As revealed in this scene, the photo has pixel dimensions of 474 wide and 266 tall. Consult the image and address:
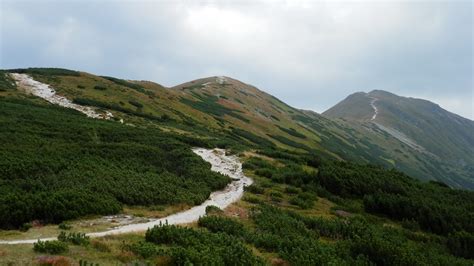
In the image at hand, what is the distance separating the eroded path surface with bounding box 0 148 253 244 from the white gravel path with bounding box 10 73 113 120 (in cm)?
1892

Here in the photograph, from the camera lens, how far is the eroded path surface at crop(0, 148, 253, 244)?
19.1 meters

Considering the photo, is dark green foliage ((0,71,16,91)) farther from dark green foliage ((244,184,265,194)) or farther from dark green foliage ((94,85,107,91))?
dark green foliage ((244,184,265,194))

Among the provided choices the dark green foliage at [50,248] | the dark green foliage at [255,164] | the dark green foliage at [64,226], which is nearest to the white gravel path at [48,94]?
the dark green foliage at [255,164]

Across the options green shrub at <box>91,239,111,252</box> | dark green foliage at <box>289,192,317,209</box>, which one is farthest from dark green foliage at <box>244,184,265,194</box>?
green shrub at <box>91,239,111,252</box>

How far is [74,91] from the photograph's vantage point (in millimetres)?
69500

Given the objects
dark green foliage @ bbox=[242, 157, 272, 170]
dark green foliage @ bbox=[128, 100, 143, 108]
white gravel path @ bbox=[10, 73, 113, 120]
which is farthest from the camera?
dark green foliage @ bbox=[128, 100, 143, 108]

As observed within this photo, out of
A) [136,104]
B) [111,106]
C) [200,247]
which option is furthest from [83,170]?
[136,104]

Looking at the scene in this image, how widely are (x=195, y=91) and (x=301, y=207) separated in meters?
103

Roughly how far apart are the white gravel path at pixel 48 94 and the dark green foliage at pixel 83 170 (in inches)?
416

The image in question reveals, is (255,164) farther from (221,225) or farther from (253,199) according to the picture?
(221,225)

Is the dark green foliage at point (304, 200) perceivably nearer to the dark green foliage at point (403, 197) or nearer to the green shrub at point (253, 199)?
the green shrub at point (253, 199)

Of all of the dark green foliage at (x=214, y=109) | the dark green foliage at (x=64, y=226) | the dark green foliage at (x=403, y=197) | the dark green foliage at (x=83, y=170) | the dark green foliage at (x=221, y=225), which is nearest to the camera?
the dark green foliage at (x=64, y=226)

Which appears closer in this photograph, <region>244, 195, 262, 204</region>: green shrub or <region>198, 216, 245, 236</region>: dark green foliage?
<region>198, 216, 245, 236</region>: dark green foliage

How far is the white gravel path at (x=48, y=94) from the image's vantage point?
58056 mm
